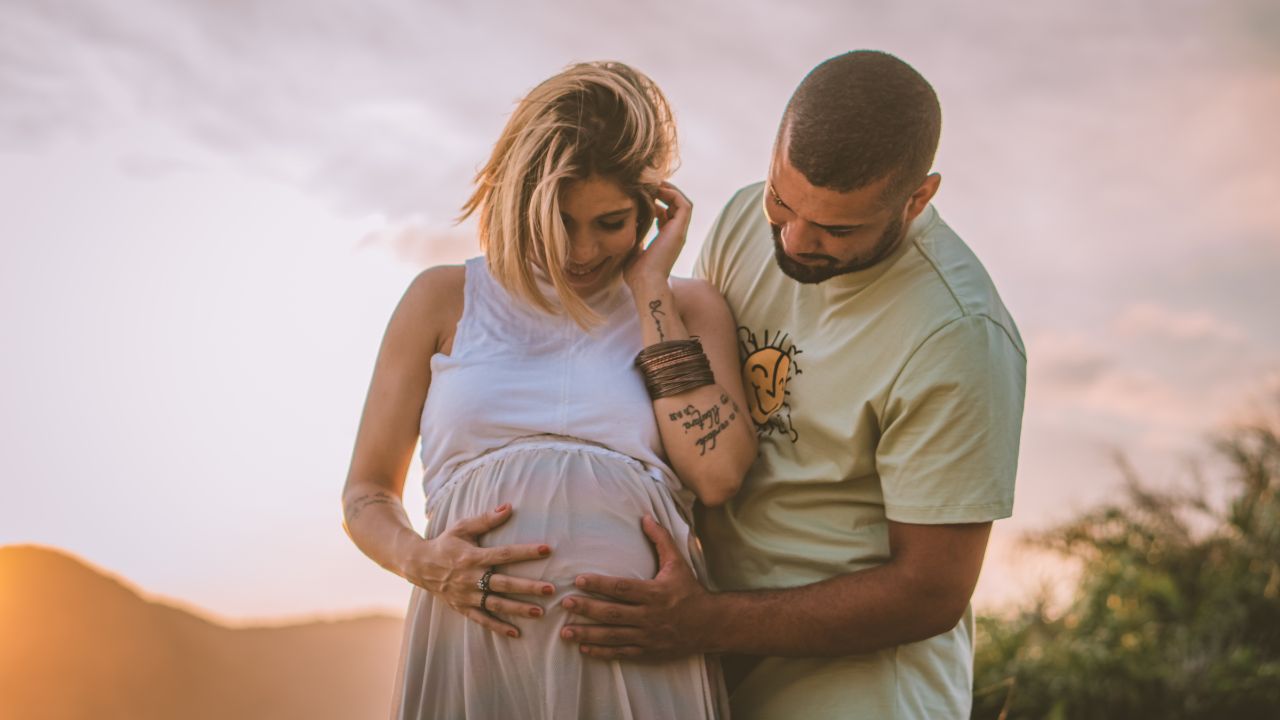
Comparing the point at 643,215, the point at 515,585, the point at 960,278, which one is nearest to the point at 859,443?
the point at 960,278

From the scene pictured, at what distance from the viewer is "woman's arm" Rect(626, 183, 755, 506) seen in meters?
2.35

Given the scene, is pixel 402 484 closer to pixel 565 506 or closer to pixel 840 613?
pixel 565 506

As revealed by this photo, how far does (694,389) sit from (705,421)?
3.2 inches

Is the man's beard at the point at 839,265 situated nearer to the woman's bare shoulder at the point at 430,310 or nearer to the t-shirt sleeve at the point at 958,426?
the t-shirt sleeve at the point at 958,426

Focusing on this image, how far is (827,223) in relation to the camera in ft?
7.79

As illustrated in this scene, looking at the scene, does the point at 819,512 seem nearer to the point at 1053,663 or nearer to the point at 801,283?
the point at 801,283

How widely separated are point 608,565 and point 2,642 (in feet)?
21.2

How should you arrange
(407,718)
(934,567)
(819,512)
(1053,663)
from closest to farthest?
1. (407,718)
2. (934,567)
3. (819,512)
4. (1053,663)

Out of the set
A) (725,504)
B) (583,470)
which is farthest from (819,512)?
(583,470)

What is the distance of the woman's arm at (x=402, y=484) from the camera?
212 cm

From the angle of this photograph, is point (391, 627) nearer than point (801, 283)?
No

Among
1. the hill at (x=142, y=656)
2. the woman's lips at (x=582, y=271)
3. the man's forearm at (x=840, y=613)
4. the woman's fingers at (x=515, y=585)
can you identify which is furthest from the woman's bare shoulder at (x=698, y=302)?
the hill at (x=142, y=656)

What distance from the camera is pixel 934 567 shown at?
2346mm

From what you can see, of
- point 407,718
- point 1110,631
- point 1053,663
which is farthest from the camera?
point 1110,631
